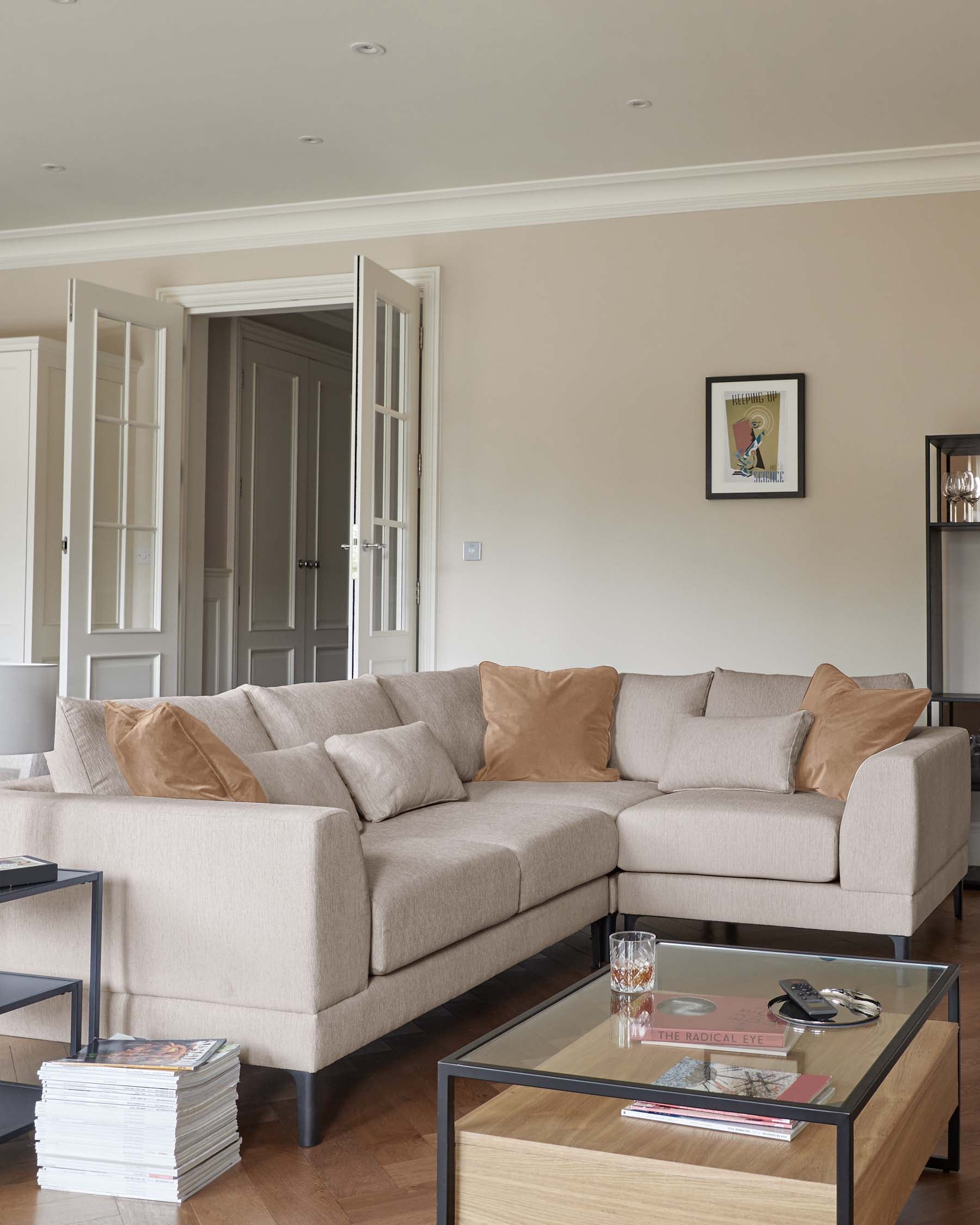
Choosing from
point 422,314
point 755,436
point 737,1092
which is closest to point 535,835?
point 737,1092

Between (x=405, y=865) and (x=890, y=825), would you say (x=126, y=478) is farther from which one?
(x=890, y=825)

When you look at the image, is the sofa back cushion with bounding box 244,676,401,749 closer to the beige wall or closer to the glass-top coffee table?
the glass-top coffee table

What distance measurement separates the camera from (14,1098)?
8.05 feet

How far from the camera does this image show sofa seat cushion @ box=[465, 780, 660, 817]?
12.7 ft

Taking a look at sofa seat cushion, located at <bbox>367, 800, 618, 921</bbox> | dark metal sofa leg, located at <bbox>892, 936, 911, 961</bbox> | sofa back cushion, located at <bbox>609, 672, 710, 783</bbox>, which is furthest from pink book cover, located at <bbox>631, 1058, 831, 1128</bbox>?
sofa back cushion, located at <bbox>609, 672, 710, 783</bbox>

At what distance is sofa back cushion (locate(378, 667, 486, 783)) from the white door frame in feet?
4.15

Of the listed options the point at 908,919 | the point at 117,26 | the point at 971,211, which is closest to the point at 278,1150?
the point at 908,919

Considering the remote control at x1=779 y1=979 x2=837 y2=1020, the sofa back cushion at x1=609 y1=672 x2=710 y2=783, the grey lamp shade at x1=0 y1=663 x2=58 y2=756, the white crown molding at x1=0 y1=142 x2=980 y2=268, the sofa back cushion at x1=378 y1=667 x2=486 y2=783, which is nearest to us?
the remote control at x1=779 y1=979 x2=837 y2=1020

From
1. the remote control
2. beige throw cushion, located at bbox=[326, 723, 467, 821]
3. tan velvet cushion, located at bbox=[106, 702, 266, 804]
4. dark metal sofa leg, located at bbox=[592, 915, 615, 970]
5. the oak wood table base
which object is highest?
tan velvet cushion, located at bbox=[106, 702, 266, 804]

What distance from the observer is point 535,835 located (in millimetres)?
3312

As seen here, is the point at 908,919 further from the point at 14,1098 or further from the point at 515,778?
the point at 14,1098

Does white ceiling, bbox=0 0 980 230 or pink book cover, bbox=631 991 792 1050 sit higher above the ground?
white ceiling, bbox=0 0 980 230

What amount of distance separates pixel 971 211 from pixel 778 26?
1508 millimetres

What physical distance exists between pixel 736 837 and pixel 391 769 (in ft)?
3.30
